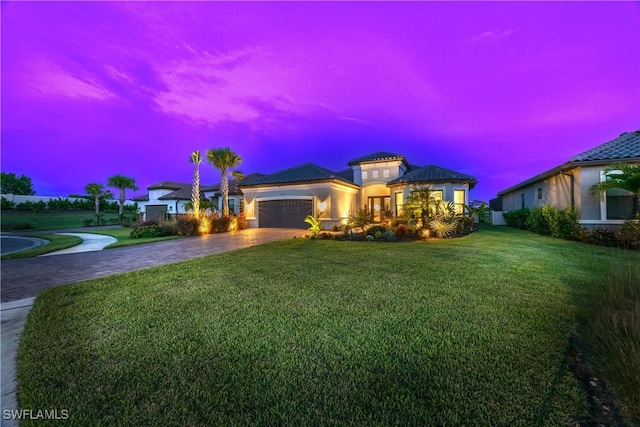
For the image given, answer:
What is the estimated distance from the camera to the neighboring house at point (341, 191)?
18906 millimetres

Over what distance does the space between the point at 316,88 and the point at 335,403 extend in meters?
37.2

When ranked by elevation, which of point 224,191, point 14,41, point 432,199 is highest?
point 14,41

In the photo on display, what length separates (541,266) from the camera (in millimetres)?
6660

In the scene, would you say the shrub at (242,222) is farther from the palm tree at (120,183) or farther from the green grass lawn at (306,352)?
the palm tree at (120,183)

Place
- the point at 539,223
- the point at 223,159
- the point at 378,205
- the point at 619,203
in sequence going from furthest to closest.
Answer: the point at 378,205
the point at 223,159
the point at 539,223
the point at 619,203

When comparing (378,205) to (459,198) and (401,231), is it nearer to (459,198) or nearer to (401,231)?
(459,198)

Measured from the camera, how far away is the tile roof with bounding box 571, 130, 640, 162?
10.9 metres

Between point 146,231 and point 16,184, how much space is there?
5215 cm

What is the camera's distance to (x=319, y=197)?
63.6ft

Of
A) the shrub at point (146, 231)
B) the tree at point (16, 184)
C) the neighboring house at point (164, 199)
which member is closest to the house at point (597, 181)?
the shrub at point (146, 231)

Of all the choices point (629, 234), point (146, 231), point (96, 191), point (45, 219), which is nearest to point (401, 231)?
point (629, 234)

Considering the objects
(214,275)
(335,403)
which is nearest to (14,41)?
(214,275)

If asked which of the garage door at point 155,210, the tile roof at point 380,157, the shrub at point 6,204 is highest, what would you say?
the tile roof at point 380,157

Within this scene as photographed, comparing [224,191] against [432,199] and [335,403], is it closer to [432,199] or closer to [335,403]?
[432,199]
